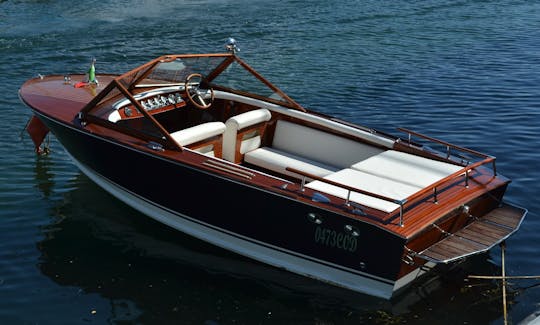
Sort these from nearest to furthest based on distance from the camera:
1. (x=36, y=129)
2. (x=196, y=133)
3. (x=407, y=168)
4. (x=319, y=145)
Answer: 1. (x=407, y=168)
2. (x=196, y=133)
3. (x=319, y=145)
4. (x=36, y=129)

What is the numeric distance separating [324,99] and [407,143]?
6.65 m

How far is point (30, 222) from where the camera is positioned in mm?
9945

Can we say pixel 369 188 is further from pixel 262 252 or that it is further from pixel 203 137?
pixel 203 137

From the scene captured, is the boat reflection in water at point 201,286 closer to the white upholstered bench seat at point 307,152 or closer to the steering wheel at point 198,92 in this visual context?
the white upholstered bench seat at point 307,152

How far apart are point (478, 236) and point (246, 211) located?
9.69ft

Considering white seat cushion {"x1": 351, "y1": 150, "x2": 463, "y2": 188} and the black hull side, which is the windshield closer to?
the black hull side

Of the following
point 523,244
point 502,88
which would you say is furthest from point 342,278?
point 502,88

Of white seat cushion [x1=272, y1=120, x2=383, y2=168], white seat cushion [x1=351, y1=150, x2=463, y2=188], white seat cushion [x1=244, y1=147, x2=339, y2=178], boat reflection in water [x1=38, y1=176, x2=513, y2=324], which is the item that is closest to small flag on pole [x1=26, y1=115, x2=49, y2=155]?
boat reflection in water [x1=38, y1=176, x2=513, y2=324]

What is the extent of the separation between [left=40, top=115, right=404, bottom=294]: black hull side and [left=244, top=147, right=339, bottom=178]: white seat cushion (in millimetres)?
1458

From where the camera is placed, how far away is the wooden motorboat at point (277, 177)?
761cm

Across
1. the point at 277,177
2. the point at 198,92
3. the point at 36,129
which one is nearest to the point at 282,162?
the point at 277,177

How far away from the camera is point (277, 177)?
369 inches

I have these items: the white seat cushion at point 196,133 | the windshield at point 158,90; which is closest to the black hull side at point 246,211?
the windshield at point 158,90

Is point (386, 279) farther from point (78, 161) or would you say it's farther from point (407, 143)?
point (78, 161)
